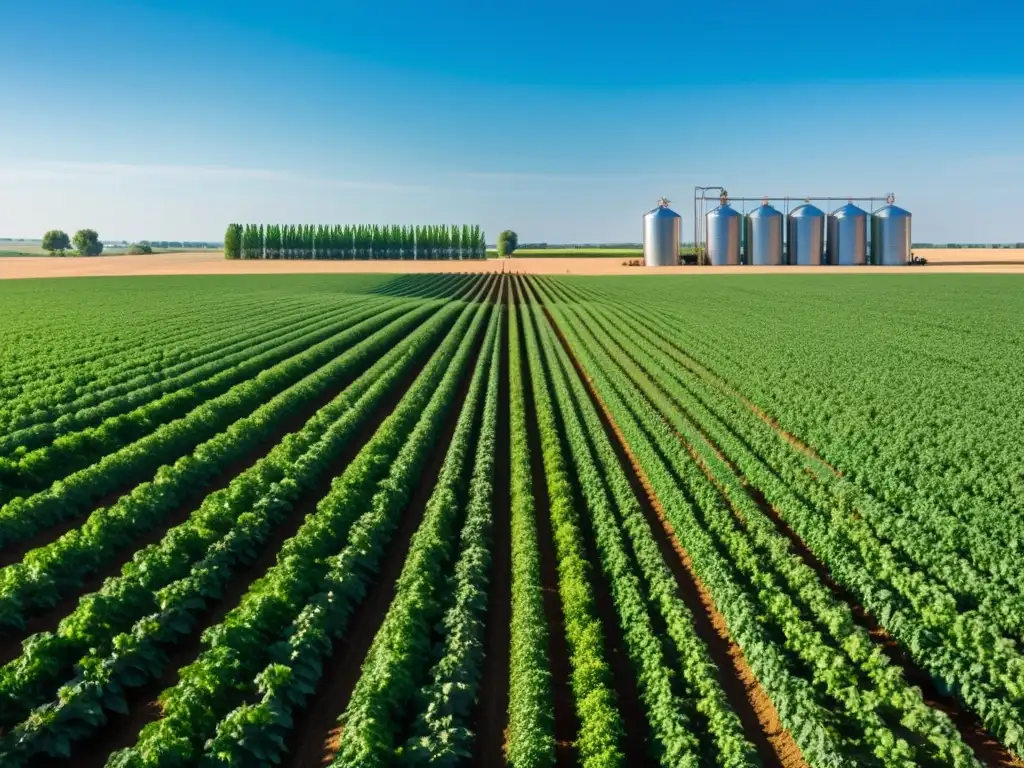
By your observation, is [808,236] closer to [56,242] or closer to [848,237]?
[848,237]

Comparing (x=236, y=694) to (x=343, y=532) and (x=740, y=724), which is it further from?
(x=740, y=724)

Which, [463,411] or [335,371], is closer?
[463,411]

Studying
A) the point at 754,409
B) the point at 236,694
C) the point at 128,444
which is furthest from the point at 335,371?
the point at 236,694

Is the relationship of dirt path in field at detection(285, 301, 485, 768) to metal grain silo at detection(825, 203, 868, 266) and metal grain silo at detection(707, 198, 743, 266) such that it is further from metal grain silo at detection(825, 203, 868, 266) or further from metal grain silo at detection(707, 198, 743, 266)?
metal grain silo at detection(825, 203, 868, 266)

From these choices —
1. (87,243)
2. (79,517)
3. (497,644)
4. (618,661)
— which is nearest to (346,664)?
(497,644)

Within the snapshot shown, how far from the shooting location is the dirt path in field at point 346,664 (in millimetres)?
8125

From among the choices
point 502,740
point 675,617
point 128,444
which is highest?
point 128,444

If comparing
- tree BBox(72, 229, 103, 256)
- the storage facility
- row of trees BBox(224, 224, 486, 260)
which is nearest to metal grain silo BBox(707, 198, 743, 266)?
the storage facility

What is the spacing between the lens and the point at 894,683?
8.49 m

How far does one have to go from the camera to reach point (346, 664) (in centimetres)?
965

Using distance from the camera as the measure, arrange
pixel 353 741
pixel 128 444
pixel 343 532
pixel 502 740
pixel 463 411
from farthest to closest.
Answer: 1. pixel 463 411
2. pixel 128 444
3. pixel 343 532
4. pixel 502 740
5. pixel 353 741

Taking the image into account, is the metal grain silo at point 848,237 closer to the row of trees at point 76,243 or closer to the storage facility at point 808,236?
the storage facility at point 808,236

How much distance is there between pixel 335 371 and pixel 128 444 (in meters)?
9.11

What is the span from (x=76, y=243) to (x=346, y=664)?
200 meters
